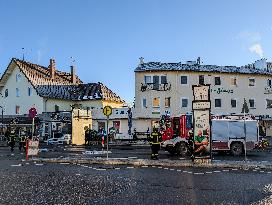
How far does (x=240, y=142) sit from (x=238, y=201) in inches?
636

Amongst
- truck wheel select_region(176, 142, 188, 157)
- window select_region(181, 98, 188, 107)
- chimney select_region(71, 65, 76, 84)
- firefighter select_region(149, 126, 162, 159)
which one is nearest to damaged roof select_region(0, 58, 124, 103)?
Result: chimney select_region(71, 65, 76, 84)

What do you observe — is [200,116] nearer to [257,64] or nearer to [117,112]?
[117,112]

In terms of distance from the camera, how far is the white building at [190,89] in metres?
52.2

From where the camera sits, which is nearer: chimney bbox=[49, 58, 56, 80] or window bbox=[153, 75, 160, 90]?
window bbox=[153, 75, 160, 90]

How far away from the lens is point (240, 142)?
985 inches

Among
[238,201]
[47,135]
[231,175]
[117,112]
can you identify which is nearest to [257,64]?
[117,112]

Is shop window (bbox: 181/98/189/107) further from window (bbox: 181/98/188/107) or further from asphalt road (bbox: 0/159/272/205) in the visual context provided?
asphalt road (bbox: 0/159/272/205)

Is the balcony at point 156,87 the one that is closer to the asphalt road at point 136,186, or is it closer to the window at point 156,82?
the window at point 156,82

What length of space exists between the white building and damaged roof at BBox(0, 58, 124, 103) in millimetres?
15221

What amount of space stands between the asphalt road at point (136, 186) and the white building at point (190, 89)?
3617cm

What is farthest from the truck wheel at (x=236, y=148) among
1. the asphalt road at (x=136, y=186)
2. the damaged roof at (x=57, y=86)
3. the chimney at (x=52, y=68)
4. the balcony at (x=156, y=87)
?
→ the chimney at (x=52, y=68)

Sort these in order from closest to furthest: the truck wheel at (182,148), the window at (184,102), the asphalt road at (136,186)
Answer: the asphalt road at (136,186)
the truck wheel at (182,148)
the window at (184,102)

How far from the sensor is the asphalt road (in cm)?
954

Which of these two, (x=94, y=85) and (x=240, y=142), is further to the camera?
(x=94, y=85)
